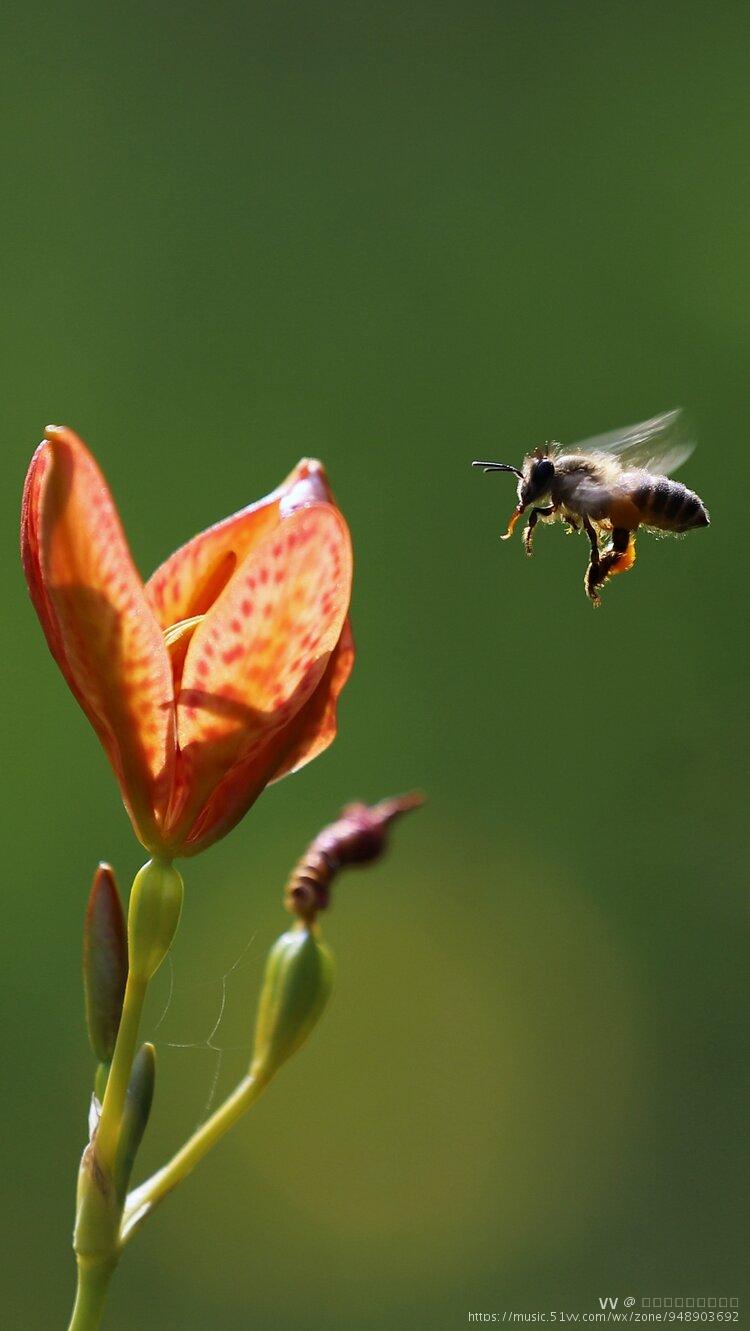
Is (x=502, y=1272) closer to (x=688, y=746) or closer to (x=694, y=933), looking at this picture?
(x=694, y=933)

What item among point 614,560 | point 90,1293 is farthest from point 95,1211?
point 614,560

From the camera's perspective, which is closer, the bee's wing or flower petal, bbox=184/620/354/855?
flower petal, bbox=184/620/354/855

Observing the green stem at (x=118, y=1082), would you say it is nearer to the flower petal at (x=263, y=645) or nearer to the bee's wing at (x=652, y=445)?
the flower petal at (x=263, y=645)

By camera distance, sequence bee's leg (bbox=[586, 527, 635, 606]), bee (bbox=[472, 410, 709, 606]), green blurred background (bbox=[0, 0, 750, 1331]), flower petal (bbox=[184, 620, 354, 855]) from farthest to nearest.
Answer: green blurred background (bbox=[0, 0, 750, 1331]) < bee (bbox=[472, 410, 709, 606]) < bee's leg (bbox=[586, 527, 635, 606]) < flower petal (bbox=[184, 620, 354, 855])

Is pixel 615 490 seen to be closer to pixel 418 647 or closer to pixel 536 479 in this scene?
pixel 536 479

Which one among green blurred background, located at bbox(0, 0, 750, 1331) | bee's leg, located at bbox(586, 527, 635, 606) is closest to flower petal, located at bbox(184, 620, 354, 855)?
bee's leg, located at bbox(586, 527, 635, 606)

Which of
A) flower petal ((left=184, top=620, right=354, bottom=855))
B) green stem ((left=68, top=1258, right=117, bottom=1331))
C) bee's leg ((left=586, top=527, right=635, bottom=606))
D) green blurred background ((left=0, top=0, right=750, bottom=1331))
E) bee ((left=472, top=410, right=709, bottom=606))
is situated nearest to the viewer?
green stem ((left=68, top=1258, right=117, bottom=1331))

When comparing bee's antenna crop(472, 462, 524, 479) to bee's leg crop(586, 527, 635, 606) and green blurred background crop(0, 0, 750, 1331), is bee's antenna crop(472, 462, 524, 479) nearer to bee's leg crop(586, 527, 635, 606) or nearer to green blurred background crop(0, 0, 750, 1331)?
bee's leg crop(586, 527, 635, 606)
